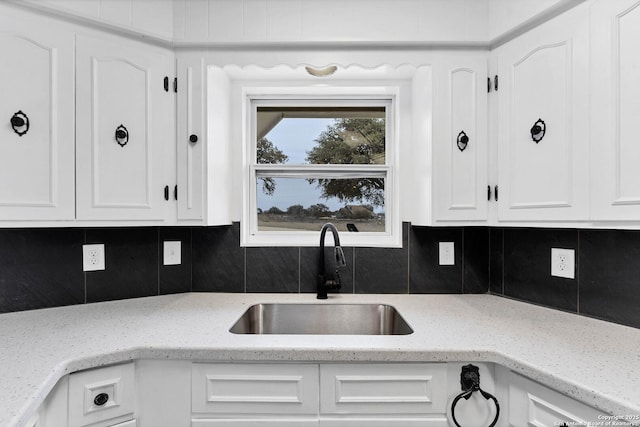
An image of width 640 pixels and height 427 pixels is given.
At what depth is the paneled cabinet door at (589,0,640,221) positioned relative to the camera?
1.03m

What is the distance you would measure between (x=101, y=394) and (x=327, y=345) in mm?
691

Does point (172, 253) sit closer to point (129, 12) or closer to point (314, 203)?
point (314, 203)

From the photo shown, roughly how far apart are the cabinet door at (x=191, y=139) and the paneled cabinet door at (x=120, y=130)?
66mm

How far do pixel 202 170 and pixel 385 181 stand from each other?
0.98 meters

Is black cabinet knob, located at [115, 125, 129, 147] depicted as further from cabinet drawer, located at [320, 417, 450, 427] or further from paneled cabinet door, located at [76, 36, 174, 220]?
cabinet drawer, located at [320, 417, 450, 427]

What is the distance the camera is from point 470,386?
106 centimetres

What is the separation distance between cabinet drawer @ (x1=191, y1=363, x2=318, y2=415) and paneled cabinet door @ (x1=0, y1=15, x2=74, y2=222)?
831 mm

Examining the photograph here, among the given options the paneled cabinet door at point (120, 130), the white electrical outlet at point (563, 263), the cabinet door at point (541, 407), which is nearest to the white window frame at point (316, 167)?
the paneled cabinet door at point (120, 130)

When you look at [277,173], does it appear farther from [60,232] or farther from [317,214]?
[60,232]

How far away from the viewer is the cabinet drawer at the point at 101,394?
3.23ft

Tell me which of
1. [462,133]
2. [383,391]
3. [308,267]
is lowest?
[383,391]

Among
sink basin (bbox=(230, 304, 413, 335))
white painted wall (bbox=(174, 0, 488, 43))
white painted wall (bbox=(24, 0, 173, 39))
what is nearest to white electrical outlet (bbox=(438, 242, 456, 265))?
sink basin (bbox=(230, 304, 413, 335))

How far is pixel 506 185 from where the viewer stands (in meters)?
1.42

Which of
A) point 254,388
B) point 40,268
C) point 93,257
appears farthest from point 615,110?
point 40,268
